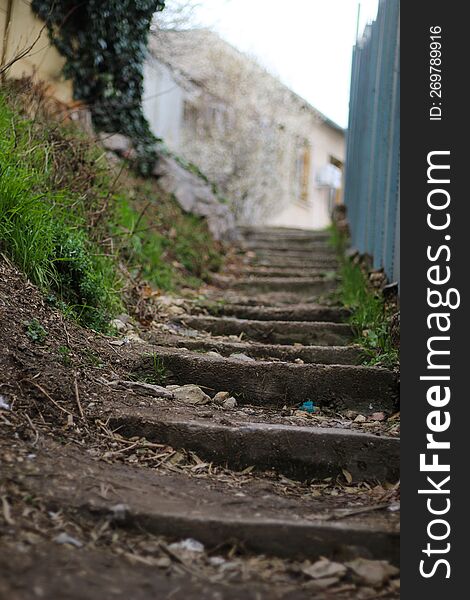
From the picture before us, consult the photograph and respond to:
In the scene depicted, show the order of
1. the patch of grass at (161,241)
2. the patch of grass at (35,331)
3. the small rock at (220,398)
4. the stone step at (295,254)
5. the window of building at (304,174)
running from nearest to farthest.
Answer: the patch of grass at (35,331)
the small rock at (220,398)
the patch of grass at (161,241)
the stone step at (295,254)
the window of building at (304,174)

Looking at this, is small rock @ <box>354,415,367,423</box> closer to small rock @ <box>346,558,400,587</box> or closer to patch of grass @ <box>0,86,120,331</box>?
small rock @ <box>346,558,400,587</box>

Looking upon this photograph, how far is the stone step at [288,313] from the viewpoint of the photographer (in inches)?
149

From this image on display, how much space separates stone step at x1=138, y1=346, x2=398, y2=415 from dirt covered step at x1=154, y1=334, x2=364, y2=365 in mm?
342

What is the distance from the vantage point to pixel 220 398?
261 centimetres

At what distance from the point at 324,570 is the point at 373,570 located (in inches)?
4.8

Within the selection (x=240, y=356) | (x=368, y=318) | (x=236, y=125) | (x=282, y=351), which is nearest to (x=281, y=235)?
(x=236, y=125)

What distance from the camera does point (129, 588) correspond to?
1458mm

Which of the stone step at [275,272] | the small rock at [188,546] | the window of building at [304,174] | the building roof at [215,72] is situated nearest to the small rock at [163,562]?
the small rock at [188,546]

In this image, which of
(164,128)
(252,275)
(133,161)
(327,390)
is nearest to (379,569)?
(327,390)

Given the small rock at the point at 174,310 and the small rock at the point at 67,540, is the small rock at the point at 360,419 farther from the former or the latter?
the small rock at the point at 174,310

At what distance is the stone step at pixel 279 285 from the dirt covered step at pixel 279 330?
1.32 metres

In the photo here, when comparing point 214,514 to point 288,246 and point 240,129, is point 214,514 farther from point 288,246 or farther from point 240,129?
point 240,129

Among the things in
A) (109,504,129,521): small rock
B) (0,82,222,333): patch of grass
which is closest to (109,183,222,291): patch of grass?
(0,82,222,333): patch of grass

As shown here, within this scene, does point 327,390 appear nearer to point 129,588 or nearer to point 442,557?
point 442,557
